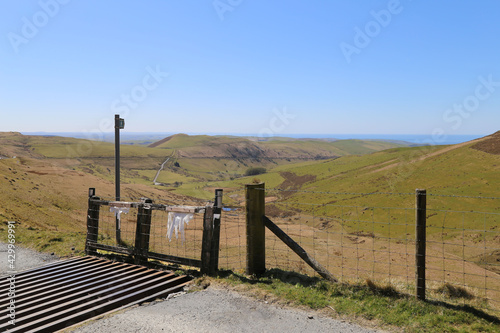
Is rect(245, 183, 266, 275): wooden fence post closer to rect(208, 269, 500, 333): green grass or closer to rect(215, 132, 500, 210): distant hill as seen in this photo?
rect(208, 269, 500, 333): green grass

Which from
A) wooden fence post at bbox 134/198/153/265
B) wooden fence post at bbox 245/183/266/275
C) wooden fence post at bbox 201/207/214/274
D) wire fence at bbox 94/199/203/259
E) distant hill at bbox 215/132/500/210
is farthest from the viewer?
distant hill at bbox 215/132/500/210

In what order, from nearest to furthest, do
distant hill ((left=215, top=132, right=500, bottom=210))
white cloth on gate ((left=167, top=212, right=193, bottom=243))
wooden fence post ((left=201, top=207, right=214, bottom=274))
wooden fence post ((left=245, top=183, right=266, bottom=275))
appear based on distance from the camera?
wooden fence post ((left=245, top=183, right=266, bottom=275)) → wooden fence post ((left=201, top=207, right=214, bottom=274)) → white cloth on gate ((left=167, top=212, right=193, bottom=243)) → distant hill ((left=215, top=132, right=500, bottom=210))

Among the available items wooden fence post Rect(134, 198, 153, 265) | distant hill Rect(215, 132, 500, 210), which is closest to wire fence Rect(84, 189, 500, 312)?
wooden fence post Rect(134, 198, 153, 265)

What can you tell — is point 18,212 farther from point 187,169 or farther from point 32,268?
point 187,169

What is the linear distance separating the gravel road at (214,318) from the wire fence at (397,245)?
64.2 inches

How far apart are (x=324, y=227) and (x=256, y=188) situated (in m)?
23.5

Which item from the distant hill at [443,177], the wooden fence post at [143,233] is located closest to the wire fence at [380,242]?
the wooden fence post at [143,233]

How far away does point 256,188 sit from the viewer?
7324 millimetres

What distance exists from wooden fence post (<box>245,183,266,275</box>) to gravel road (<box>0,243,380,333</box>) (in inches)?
39.2

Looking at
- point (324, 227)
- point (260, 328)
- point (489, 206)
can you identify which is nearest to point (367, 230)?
point (324, 227)

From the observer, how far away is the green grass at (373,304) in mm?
5043

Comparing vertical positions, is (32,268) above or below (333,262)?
above

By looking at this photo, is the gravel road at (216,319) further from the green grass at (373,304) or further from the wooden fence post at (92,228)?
the wooden fence post at (92,228)

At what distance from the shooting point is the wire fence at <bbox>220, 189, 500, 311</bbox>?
7703 millimetres
